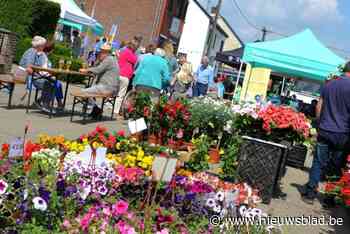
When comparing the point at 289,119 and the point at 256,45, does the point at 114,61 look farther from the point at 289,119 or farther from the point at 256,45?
the point at 256,45

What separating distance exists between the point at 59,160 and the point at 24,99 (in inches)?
304

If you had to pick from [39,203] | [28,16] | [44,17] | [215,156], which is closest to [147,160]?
[39,203]

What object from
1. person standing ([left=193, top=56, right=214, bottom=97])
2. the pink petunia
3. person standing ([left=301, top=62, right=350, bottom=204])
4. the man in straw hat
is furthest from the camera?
person standing ([left=193, top=56, right=214, bottom=97])

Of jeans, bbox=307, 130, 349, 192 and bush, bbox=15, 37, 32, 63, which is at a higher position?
bush, bbox=15, 37, 32, 63

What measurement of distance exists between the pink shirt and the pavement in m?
1.34

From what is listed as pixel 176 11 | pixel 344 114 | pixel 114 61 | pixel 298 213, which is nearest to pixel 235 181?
pixel 298 213

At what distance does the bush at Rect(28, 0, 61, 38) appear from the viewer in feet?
65.9

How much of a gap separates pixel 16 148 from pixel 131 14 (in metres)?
38.6

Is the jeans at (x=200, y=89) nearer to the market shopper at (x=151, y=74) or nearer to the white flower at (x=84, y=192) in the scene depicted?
the market shopper at (x=151, y=74)

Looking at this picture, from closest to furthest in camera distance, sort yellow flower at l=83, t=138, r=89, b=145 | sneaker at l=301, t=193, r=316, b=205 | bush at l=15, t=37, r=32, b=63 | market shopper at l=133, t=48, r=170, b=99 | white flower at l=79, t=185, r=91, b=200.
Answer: white flower at l=79, t=185, r=91, b=200, yellow flower at l=83, t=138, r=89, b=145, sneaker at l=301, t=193, r=316, b=205, market shopper at l=133, t=48, r=170, b=99, bush at l=15, t=37, r=32, b=63

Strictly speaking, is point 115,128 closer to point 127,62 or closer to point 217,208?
point 127,62

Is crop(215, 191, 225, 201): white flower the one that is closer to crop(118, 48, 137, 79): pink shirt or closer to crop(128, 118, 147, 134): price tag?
crop(128, 118, 147, 134): price tag

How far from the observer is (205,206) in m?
4.61

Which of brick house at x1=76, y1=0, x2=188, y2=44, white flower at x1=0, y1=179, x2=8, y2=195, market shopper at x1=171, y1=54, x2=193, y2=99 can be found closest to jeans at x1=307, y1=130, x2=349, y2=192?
white flower at x1=0, y1=179, x2=8, y2=195
